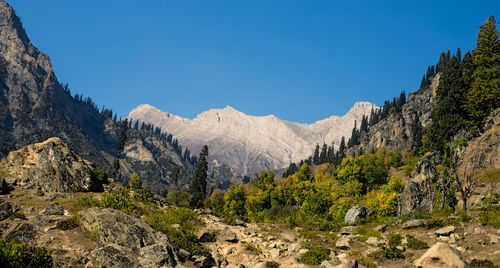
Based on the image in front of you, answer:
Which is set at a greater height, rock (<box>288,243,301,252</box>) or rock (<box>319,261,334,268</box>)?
rock (<box>288,243,301,252</box>)

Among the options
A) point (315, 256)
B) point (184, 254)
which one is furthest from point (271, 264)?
point (184, 254)

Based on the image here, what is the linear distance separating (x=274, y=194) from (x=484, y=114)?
5737cm

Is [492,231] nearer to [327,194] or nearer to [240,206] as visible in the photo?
[327,194]

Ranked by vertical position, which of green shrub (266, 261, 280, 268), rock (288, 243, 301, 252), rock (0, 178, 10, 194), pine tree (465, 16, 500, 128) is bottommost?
green shrub (266, 261, 280, 268)

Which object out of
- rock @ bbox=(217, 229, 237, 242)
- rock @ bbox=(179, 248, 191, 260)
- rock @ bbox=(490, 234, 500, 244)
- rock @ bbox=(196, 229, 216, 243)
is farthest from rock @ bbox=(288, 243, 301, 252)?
rock @ bbox=(490, 234, 500, 244)

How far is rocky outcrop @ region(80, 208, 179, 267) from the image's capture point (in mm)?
17938

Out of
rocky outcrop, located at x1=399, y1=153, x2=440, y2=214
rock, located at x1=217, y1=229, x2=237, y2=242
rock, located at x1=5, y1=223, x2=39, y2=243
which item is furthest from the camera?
rocky outcrop, located at x1=399, y1=153, x2=440, y2=214

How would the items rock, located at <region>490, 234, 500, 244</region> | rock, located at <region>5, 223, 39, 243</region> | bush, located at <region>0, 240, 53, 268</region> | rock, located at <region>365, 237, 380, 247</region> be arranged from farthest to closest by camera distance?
rock, located at <region>365, 237, 380, 247</region>, rock, located at <region>490, 234, 500, 244</region>, rock, located at <region>5, 223, 39, 243</region>, bush, located at <region>0, 240, 53, 268</region>

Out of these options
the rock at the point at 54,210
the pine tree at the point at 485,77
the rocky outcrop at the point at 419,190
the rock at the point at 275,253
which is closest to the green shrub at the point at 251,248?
the rock at the point at 275,253

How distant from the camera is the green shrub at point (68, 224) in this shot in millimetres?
20828

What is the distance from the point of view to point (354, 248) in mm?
24406

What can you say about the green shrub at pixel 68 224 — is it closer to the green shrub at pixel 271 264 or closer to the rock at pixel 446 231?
the green shrub at pixel 271 264

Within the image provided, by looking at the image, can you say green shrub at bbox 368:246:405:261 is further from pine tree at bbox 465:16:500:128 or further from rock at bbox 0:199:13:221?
pine tree at bbox 465:16:500:128

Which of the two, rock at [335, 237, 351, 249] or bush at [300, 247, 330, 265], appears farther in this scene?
rock at [335, 237, 351, 249]
